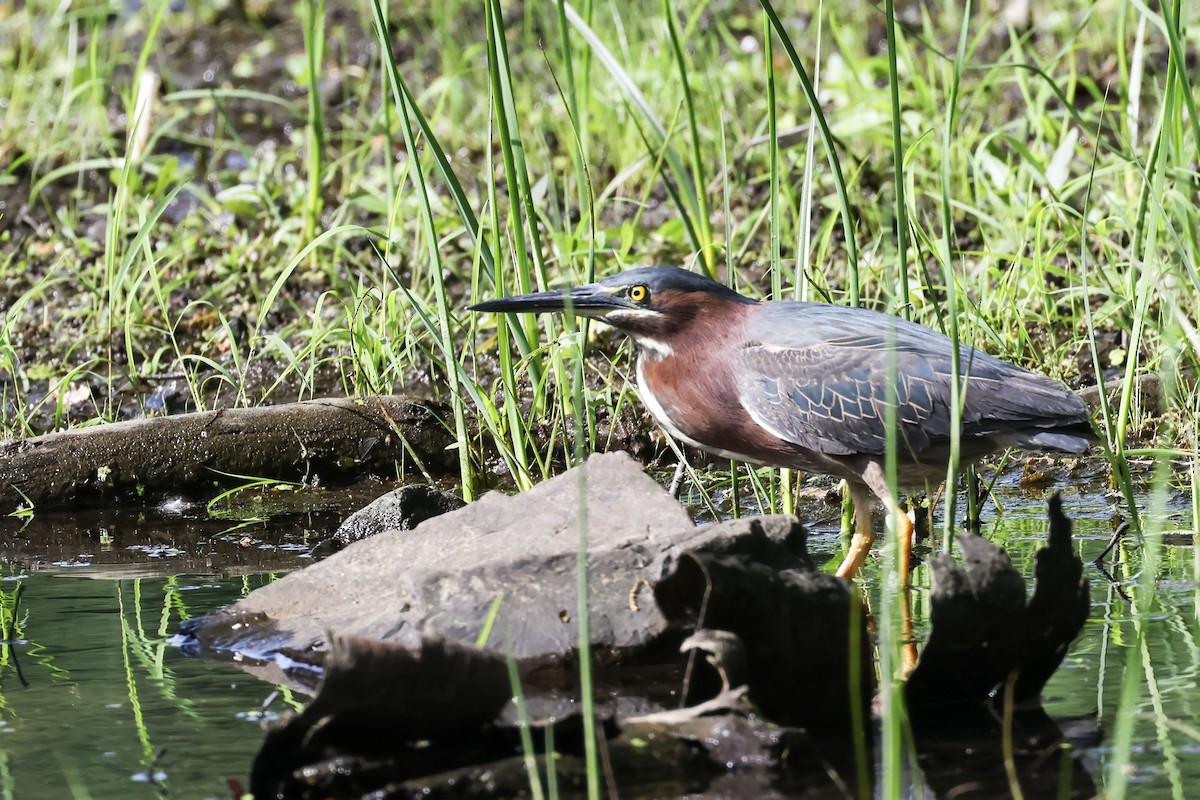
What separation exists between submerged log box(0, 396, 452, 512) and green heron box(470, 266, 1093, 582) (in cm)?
106

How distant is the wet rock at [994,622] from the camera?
9.11 ft

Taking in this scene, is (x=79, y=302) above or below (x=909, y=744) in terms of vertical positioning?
above

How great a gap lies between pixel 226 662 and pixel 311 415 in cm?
181

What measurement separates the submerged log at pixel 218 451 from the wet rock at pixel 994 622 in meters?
2.34

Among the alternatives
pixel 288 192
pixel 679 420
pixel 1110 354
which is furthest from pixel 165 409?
pixel 1110 354

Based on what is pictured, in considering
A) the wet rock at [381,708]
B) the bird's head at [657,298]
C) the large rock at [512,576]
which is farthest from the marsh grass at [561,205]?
the wet rock at [381,708]

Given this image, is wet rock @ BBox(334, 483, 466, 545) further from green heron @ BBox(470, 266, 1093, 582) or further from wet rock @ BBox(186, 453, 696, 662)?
green heron @ BBox(470, 266, 1093, 582)

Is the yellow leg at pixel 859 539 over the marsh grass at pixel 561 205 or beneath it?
beneath

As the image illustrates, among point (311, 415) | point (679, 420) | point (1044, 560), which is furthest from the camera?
point (311, 415)

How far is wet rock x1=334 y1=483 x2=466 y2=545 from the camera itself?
4398mm

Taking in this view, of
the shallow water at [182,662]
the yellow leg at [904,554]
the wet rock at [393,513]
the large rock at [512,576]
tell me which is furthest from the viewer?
the wet rock at [393,513]

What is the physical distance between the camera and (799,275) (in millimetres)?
4324

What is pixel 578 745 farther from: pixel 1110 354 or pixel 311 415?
pixel 1110 354

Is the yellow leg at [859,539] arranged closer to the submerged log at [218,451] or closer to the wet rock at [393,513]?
the wet rock at [393,513]
